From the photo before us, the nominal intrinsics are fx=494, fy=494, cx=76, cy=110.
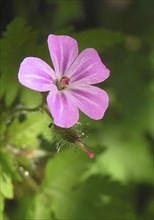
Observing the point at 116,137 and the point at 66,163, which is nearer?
the point at 66,163

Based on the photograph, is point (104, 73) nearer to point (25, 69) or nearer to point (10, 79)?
point (25, 69)

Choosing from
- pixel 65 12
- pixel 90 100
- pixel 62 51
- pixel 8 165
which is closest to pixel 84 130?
pixel 90 100

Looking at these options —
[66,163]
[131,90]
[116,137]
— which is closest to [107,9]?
[131,90]

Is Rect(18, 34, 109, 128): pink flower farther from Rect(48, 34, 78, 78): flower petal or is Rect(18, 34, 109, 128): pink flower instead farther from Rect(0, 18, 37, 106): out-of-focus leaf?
Rect(0, 18, 37, 106): out-of-focus leaf

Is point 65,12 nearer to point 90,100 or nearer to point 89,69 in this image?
point 89,69

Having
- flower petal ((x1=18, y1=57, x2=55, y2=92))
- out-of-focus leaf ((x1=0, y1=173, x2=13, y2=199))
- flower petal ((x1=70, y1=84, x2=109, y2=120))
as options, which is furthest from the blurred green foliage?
flower petal ((x1=18, y1=57, x2=55, y2=92))

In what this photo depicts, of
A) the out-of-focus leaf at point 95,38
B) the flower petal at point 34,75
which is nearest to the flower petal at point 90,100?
the flower petal at point 34,75
